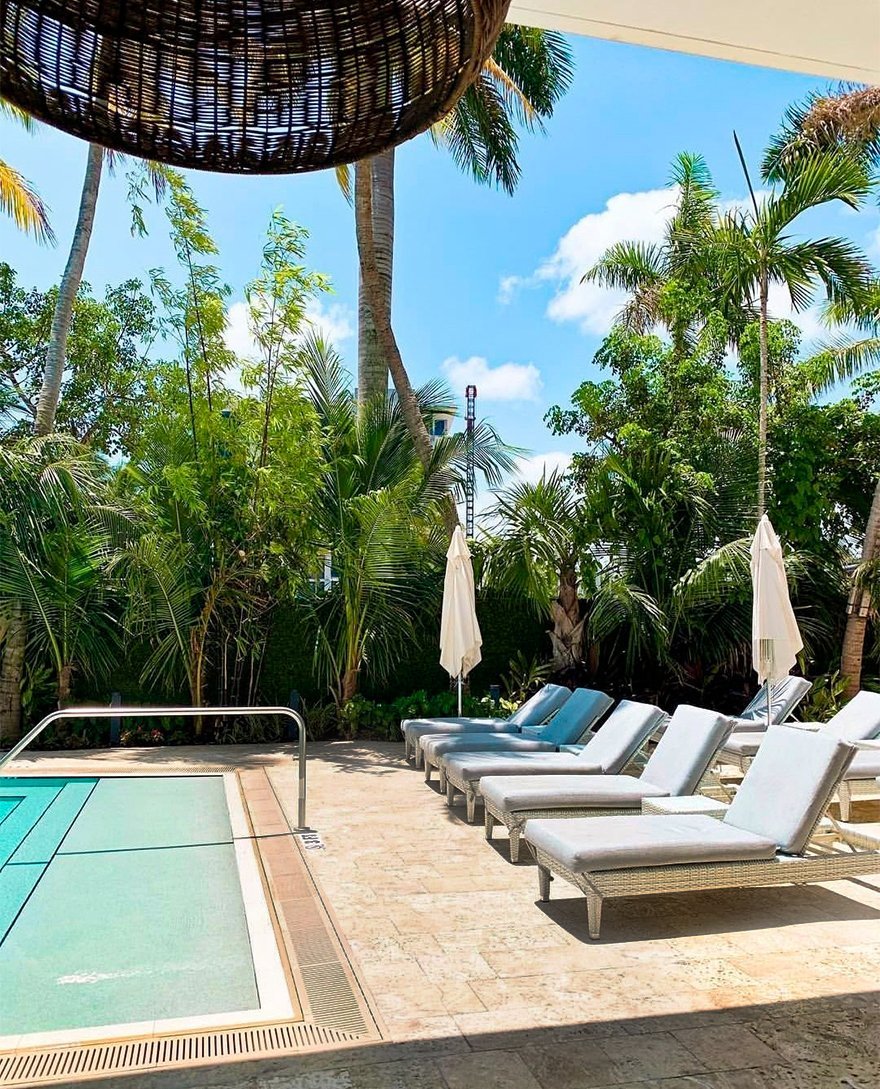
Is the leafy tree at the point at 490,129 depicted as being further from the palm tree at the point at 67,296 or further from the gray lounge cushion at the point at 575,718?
the gray lounge cushion at the point at 575,718

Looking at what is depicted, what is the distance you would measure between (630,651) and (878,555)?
363 cm

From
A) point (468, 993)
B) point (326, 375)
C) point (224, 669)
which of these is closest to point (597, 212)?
point (326, 375)

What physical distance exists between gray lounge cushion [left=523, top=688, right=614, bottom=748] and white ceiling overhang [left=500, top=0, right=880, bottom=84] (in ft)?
17.5

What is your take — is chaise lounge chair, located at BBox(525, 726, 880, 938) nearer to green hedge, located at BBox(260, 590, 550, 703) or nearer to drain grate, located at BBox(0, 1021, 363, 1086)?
drain grate, located at BBox(0, 1021, 363, 1086)

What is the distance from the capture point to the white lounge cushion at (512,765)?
23.5 feet

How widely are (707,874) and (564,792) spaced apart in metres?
1.39

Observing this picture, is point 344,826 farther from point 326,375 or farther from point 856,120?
point 856,120

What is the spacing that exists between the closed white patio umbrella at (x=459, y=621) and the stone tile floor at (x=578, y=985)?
378cm

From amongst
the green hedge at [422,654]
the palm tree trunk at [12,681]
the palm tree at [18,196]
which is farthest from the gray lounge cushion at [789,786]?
the palm tree at [18,196]

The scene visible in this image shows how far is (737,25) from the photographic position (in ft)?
12.5

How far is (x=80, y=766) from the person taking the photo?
939 cm

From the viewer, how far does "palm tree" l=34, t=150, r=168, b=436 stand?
42.5 ft

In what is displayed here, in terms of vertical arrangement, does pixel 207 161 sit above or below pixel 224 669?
above

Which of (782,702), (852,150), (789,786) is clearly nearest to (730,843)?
(789,786)
